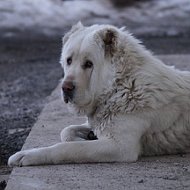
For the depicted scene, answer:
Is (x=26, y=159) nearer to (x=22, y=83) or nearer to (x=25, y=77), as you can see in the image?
(x=22, y=83)

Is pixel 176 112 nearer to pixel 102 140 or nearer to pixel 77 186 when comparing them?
pixel 102 140

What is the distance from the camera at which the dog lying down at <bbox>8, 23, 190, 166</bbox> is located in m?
5.62

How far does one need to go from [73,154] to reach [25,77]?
7106 mm

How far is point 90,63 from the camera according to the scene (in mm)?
5734

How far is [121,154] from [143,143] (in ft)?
1.17

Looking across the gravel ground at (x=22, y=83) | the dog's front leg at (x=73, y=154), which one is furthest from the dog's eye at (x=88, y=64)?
the gravel ground at (x=22, y=83)

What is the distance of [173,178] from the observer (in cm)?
500

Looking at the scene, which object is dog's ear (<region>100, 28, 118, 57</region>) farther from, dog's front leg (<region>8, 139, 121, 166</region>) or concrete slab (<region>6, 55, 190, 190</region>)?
concrete slab (<region>6, 55, 190, 190</region>)

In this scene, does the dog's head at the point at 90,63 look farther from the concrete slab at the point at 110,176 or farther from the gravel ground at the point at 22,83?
the gravel ground at the point at 22,83

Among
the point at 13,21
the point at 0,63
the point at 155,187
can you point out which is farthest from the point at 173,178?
the point at 13,21

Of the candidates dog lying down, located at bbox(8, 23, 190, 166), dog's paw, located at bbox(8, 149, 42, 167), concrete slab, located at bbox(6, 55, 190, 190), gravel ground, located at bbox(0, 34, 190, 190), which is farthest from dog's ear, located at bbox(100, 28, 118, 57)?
gravel ground, located at bbox(0, 34, 190, 190)

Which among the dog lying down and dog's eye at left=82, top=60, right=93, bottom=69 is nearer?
the dog lying down

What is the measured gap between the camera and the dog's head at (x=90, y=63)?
565 cm

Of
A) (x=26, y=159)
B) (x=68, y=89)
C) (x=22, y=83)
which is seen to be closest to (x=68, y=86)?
(x=68, y=89)
